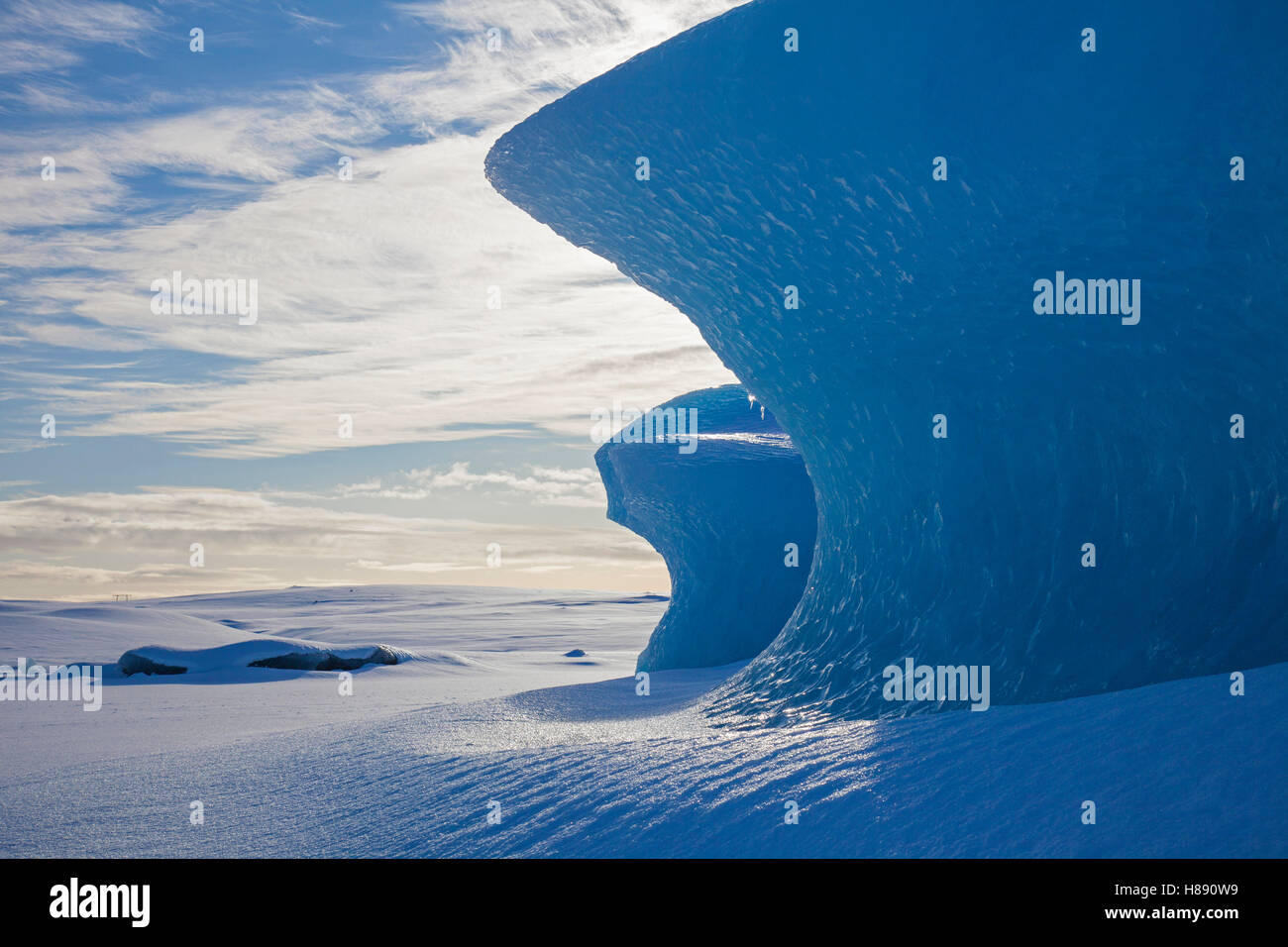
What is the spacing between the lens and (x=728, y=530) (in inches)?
554

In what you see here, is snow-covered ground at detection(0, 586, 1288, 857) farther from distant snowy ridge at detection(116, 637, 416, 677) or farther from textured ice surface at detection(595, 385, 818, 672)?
distant snowy ridge at detection(116, 637, 416, 677)

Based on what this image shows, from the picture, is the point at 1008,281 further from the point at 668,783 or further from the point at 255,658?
the point at 255,658

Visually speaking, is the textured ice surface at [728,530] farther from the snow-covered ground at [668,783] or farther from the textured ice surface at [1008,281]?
the textured ice surface at [1008,281]

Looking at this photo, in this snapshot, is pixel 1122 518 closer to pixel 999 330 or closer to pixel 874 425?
pixel 999 330

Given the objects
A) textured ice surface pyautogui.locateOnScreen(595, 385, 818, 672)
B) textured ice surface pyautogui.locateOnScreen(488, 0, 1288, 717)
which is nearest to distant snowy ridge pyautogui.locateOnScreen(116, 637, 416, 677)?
textured ice surface pyautogui.locateOnScreen(595, 385, 818, 672)

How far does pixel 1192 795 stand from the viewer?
2.97 meters

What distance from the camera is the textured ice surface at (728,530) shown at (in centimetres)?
1367

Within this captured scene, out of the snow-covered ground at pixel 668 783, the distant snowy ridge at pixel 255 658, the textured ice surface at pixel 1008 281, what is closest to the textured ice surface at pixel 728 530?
the snow-covered ground at pixel 668 783

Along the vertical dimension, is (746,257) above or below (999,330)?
above

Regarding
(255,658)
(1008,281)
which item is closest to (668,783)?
(1008,281)

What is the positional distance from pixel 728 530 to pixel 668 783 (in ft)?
33.1

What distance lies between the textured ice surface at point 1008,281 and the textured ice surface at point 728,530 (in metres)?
6.18
